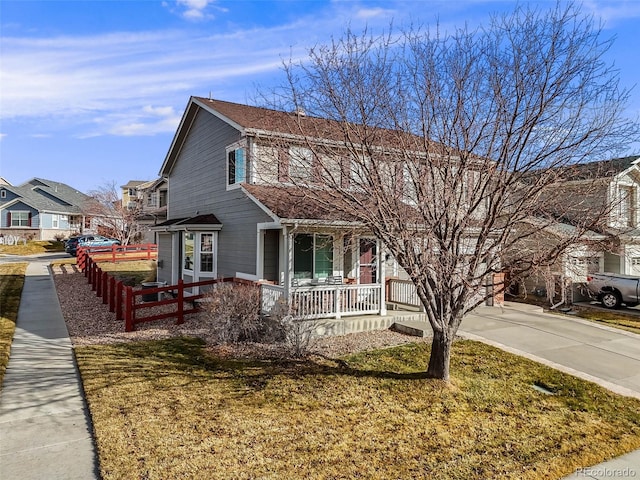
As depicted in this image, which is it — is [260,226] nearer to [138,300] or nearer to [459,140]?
[459,140]

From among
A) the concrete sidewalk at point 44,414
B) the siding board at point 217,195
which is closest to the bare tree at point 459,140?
the concrete sidewalk at point 44,414

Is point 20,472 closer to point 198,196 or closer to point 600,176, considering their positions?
point 600,176

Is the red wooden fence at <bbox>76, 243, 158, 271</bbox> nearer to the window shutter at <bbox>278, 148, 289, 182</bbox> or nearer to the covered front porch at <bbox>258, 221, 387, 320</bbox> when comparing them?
the covered front porch at <bbox>258, 221, 387, 320</bbox>

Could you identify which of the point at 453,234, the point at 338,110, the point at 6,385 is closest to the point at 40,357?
the point at 6,385

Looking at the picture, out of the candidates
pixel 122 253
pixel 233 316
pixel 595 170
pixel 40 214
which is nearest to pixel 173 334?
pixel 233 316

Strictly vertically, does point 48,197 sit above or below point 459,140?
above

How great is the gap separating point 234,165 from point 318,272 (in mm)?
4684

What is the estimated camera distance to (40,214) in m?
49.0

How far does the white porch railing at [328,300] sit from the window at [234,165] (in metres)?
4.12

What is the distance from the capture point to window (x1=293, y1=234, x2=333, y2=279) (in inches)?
498

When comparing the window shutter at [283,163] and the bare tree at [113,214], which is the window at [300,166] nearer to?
the window shutter at [283,163]

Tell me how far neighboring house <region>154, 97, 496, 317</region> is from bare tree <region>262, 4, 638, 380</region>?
2.23 feet

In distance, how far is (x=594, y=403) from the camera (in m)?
6.82

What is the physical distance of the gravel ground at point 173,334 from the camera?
9.28 metres
